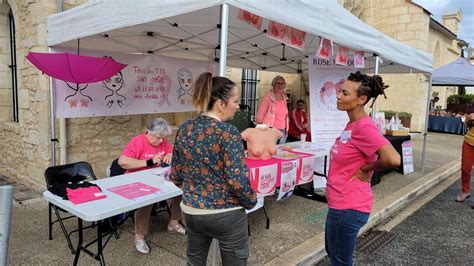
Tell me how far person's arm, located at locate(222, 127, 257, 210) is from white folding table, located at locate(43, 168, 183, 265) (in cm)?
100

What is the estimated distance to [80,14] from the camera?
335 cm

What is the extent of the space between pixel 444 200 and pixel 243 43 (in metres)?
4.19

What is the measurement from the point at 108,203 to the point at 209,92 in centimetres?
123

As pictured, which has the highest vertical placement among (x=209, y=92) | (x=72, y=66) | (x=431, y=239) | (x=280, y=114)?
(x=72, y=66)

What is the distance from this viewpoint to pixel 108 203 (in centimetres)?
235

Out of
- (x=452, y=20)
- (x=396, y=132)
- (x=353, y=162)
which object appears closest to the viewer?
(x=353, y=162)

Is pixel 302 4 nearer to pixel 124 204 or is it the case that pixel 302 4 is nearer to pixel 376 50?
pixel 376 50

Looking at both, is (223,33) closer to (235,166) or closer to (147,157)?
(235,166)

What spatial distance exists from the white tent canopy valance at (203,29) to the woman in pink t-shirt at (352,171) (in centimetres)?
99

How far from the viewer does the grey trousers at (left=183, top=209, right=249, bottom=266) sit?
170 cm

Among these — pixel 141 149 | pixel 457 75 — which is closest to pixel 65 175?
pixel 141 149

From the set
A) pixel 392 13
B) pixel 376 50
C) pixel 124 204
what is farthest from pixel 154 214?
pixel 392 13

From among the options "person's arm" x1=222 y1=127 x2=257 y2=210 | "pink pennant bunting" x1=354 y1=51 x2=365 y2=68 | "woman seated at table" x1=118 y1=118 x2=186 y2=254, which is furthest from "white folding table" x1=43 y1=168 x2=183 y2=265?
"pink pennant bunting" x1=354 y1=51 x2=365 y2=68

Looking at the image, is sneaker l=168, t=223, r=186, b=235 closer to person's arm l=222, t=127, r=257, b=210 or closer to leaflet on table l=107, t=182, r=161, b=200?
leaflet on table l=107, t=182, r=161, b=200
